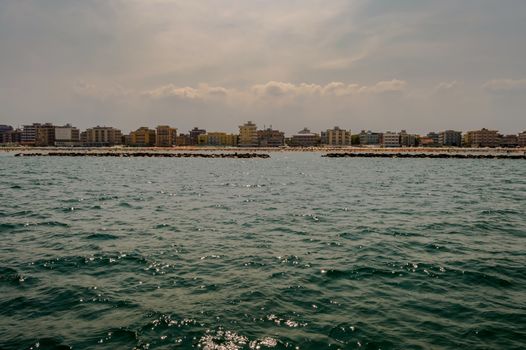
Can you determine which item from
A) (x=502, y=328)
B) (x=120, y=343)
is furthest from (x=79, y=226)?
(x=502, y=328)

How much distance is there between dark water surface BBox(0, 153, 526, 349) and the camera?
8.99 metres

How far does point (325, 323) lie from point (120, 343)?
4.81 m

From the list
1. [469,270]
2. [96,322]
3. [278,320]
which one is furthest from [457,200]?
[96,322]

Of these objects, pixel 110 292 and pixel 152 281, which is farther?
pixel 152 281

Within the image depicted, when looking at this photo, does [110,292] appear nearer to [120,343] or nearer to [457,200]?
[120,343]

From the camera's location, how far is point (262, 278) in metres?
12.7

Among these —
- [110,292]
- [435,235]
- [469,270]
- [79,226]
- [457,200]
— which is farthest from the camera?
[457,200]

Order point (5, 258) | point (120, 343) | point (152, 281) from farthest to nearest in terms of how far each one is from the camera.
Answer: point (5, 258) → point (152, 281) → point (120, 343)

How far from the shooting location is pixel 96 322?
959cm

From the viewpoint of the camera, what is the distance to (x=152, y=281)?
12.5 meters

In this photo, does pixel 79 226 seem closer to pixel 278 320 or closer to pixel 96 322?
pixel 96 322

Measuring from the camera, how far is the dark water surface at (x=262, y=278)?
29.5ft

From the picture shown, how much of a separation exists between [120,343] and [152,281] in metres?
3.92

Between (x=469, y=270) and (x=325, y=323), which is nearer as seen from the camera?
(x=325, y=323)
